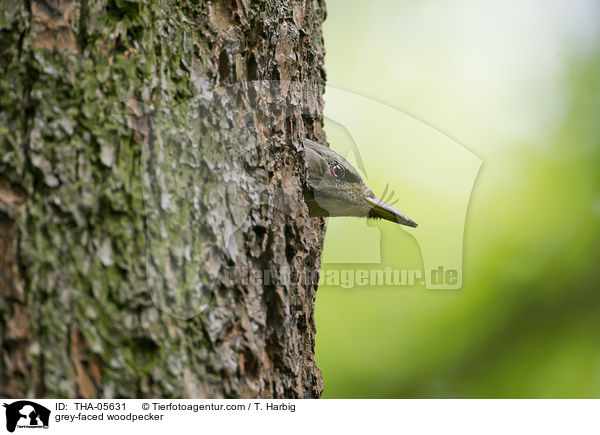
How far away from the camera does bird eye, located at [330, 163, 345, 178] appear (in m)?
1.68

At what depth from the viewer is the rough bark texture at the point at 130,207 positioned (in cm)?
76

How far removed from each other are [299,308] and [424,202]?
1434 mm

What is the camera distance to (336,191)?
5.50ft

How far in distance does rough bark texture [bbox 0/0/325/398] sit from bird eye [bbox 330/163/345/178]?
64cm

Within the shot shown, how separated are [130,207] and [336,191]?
3.15 feet

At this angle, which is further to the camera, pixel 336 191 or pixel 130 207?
pixel 336 191
